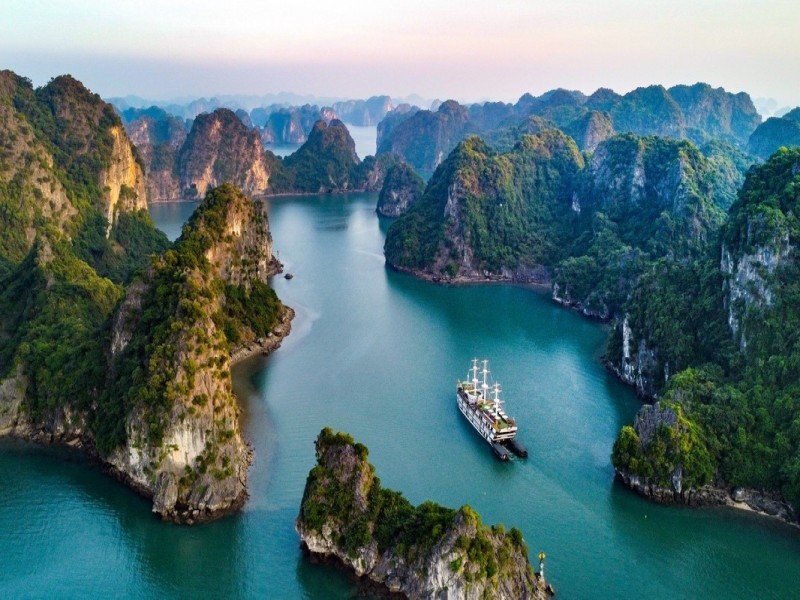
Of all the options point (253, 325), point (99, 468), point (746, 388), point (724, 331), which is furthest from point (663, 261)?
point (99, 468)

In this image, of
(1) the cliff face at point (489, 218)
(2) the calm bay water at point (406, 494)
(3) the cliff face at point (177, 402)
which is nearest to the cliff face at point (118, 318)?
(3) the cliff face at point (177, 402)

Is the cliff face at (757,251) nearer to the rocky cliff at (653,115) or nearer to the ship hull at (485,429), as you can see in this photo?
the ship hull at (485,429)

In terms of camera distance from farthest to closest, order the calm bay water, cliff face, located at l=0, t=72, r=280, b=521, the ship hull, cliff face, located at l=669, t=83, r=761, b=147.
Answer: cliff face, located at l=669, t=83, r=761, b=147, the ship hull, cliff face, located at l=0, t=72, r=280, b=521, the calm bay water

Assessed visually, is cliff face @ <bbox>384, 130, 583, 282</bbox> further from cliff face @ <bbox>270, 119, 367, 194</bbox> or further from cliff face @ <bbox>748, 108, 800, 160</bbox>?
cliff face @ <bbox>270, 119, 367, 194</bbox>


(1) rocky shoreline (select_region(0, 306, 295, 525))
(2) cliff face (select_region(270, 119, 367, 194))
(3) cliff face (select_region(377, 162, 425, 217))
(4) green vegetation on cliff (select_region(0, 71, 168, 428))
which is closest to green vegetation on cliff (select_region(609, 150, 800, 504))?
(1) rocky shoreline (select_region(0, 306, 295, 525))

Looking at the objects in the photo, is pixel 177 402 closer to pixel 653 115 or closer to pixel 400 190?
pixel 400 190

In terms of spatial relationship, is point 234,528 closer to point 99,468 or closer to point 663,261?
point 99,468
